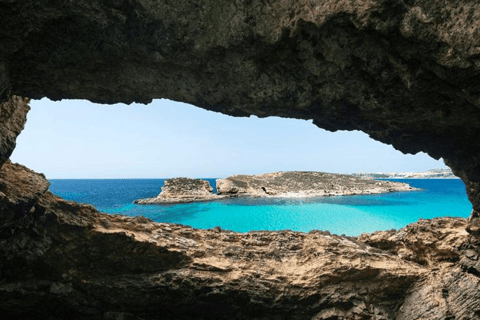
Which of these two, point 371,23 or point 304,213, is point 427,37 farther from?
point 304,213

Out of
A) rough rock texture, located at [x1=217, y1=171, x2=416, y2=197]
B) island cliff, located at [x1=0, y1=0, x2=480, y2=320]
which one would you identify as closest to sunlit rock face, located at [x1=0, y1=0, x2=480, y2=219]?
island cliff, located at [x1=0, y1=0, x2=480, y2=320]

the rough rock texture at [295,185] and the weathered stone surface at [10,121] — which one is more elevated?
the weathered stone surface at [10,121]

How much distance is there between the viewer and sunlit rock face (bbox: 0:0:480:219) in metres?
4.19

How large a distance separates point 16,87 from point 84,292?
543 centimetres

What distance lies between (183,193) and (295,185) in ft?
78.1

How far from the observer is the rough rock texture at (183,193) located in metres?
45.1

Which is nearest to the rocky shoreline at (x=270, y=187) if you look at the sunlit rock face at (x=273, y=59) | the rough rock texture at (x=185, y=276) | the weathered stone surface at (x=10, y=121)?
the rough rock texture at (x=185, y=276)

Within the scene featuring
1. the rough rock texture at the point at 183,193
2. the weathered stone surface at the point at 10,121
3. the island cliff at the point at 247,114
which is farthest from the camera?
the rough rock texture at the point at 183,193

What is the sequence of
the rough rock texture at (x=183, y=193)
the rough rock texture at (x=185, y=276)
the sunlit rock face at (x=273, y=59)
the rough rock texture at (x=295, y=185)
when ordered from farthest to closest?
the rough rock texture at (x=295, y=185) < the rough rock texture at (x=183, y=193) < the rough rock texture at (x=185, y=276) < the sunlit rock face at (x=273, y=59)

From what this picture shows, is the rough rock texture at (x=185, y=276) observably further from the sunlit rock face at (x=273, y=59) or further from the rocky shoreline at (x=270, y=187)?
the rocky shoreline at (x=270, y=187)

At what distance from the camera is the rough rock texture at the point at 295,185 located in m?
53.1

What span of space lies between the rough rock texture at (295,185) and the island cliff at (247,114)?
4415cm

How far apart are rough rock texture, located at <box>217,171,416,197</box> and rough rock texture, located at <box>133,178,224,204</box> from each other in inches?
193

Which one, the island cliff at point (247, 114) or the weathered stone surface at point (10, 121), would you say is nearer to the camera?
the island cliff at point (247, 114)
